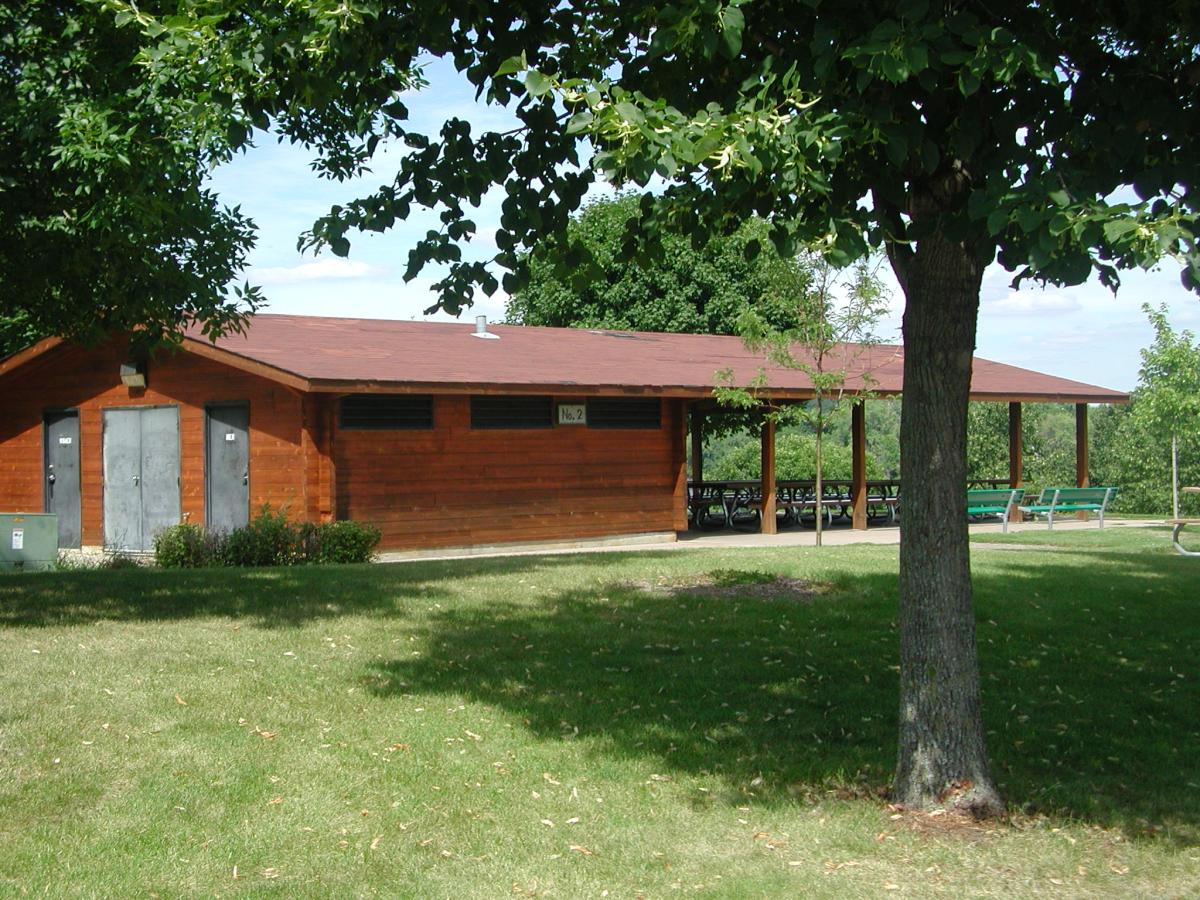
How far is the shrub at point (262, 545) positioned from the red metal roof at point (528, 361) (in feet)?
6.28

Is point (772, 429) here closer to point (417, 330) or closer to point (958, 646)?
point (417, 330)

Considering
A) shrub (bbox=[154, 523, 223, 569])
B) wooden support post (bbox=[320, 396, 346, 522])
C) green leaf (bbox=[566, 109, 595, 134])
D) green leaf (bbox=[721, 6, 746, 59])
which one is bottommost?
shrub (bbox=[154, 523, 223, 569])

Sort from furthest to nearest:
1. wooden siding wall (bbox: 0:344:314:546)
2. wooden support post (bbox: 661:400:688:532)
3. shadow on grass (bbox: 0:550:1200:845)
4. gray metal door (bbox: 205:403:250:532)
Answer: wooden support post (bbox: 661:400:688:532), gray metal door (bbox: 205:403:250:532), wooden siding wall (bbox: 0:344:314:546), shadow on grass (bbox: 0:550:1200:845)

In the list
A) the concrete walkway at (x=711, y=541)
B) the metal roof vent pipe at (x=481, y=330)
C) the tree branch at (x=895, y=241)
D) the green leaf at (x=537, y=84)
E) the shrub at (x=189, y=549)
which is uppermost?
the metal roof vent pipe at (x=481, y=330)

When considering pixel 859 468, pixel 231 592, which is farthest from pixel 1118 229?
pixel 859 468

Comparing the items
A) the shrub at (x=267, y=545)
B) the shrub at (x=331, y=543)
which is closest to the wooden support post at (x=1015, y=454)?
the shrub at (x=267, y=545)

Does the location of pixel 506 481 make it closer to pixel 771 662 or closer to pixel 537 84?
pixel 771 662

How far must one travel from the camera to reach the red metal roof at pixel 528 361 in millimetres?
17312

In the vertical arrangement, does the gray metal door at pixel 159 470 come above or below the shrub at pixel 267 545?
above

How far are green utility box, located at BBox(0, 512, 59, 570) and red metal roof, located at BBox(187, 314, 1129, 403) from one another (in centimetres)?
327

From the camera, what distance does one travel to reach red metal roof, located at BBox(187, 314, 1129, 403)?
17312 millimetres

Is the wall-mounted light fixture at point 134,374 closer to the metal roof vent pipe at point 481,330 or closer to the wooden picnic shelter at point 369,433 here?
the wooden picnic shelter at point 369,433

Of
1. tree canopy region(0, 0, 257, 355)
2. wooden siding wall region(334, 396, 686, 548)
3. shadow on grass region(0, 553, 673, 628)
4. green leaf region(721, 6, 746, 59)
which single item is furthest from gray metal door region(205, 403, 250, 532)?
green leaf region(721, 6, 746, 59)

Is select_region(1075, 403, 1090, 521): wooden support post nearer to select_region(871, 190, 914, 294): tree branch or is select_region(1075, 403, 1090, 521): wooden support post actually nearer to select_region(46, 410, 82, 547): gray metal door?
select_region(46, 410, 82, 547): gray metal door
